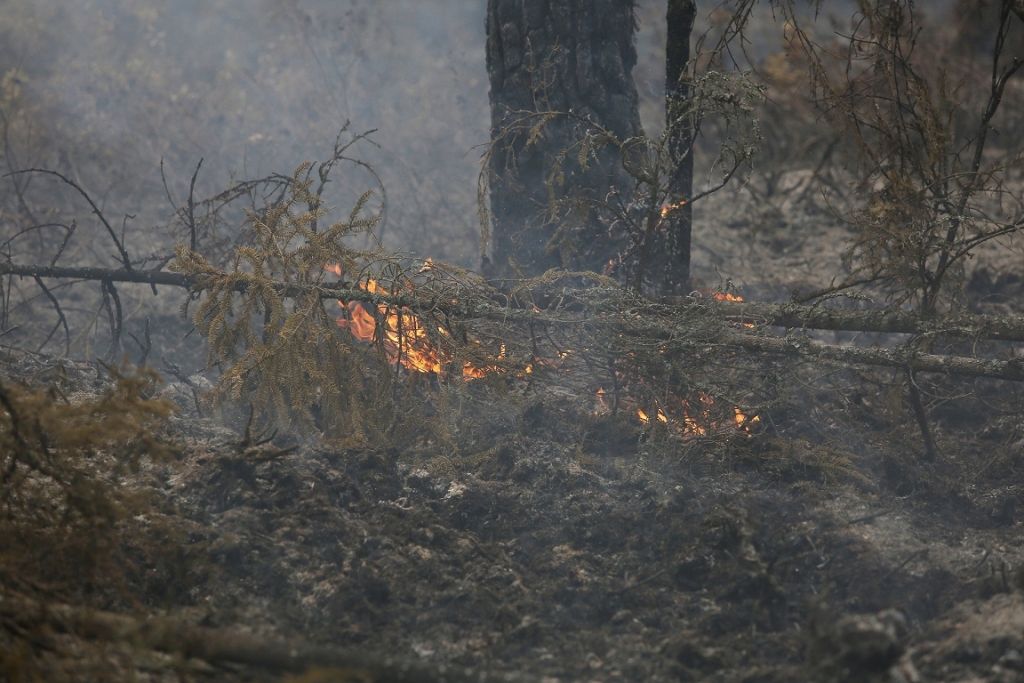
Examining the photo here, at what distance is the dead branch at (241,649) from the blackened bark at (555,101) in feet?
9.78

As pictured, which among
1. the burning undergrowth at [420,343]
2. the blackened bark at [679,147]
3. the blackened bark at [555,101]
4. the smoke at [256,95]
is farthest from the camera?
the smoke at [256,95]

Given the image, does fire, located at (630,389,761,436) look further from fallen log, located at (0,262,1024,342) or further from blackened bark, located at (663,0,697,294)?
blackened bark, located at (663,0,697,294)

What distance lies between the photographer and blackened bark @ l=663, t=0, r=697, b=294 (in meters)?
4.60

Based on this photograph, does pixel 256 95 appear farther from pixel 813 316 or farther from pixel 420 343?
pixel 813 316

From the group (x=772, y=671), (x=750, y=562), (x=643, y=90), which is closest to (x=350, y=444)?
(x=750, y=562)

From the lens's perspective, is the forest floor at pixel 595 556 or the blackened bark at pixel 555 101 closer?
the forest floor at pixel 595 556

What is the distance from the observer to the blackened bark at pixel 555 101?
4930 millimetres

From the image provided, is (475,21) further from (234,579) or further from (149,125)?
(234,579)

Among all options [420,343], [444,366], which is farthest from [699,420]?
[420,343]

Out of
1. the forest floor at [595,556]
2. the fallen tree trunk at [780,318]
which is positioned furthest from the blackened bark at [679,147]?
the forest floor at [595,556]

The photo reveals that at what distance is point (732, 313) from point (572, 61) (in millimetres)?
2058

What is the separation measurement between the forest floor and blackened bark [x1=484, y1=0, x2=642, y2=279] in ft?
4.33

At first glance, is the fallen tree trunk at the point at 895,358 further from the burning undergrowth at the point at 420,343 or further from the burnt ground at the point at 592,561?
the burnt ground at the point at 592,561

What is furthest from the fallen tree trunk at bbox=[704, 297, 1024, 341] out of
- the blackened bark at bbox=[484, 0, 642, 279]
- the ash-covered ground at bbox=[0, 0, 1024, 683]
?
the blackened bark at bbox=[484, 0, 642, 279]
